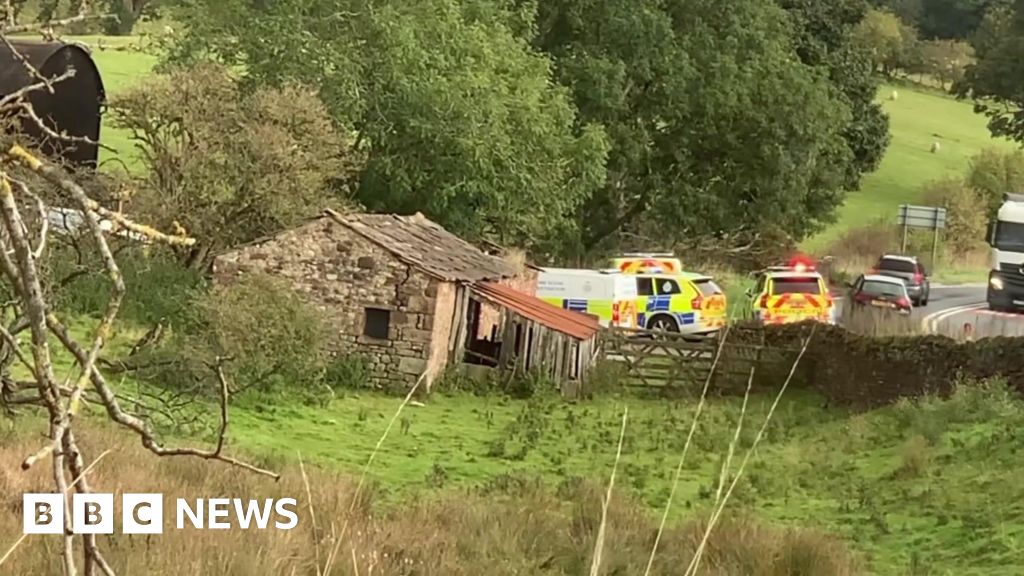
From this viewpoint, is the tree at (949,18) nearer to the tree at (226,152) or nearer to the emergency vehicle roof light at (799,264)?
the emergency vehicle roof light at (799,264)

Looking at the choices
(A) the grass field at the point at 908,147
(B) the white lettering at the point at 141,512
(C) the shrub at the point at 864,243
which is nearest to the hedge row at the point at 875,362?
(B) the white lettering at the point at 141,512

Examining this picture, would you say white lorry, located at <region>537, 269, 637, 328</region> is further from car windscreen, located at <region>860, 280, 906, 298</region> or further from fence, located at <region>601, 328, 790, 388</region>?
car windscreen, located at <region>860, 280, 906, 298</region>

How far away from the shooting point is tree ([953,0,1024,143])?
46281 mm

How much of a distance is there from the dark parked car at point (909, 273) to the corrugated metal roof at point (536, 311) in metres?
15.8

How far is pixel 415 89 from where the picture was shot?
3005 centimetres

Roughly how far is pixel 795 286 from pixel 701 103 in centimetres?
1002

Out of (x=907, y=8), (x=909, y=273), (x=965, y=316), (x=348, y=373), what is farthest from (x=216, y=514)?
(x=907, y=8)

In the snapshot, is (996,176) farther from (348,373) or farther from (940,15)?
(348,373)

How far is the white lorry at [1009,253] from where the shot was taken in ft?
109

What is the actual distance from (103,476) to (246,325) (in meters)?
13.6

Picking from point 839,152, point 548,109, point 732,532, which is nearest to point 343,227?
point 548,109

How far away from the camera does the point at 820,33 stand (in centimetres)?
4622

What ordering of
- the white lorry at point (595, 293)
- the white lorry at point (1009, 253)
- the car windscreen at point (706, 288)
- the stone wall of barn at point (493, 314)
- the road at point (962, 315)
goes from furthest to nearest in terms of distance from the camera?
the white lorry at point (1009, 253), the car windscreen at point (706, 288), the white lorry at point (595, 293), the road at point (962, 315), the stone wall of barn at point (493, 314)

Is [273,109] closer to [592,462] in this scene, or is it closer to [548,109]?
[548,109]
